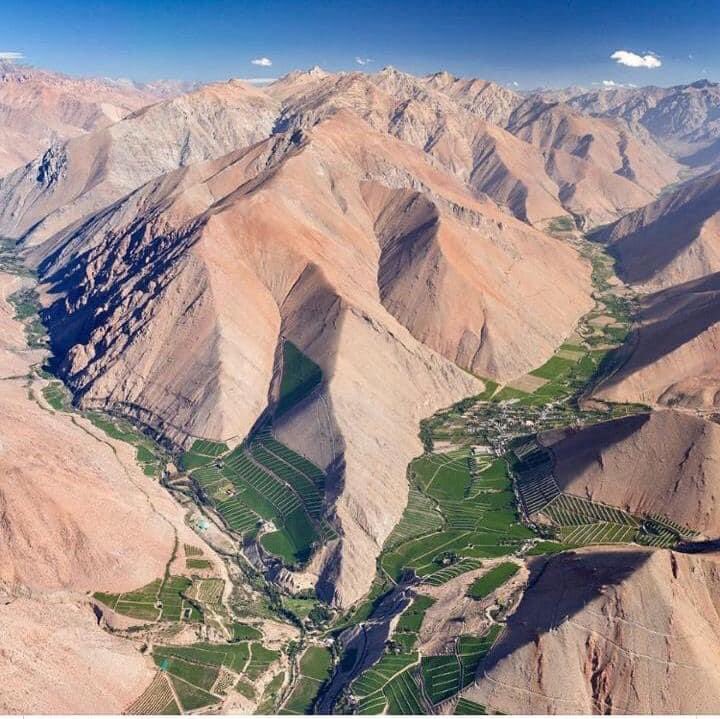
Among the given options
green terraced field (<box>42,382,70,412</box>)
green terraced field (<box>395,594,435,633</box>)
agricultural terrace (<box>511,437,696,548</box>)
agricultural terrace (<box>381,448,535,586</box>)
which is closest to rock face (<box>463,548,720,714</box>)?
green terraced field (<box>395,594,435,633</box>)

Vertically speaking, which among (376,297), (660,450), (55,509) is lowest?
(55,509)

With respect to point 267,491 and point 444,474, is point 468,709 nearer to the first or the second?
point 267,491

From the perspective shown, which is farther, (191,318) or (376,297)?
(376,297)

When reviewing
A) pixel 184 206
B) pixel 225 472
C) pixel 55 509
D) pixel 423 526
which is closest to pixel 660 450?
pixel 423 526

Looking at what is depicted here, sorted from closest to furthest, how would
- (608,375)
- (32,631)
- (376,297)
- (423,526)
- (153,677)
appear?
(32,631) < (153,677) < (423,526) < (608,375) < (376,297)

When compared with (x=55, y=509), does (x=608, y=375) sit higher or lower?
higher

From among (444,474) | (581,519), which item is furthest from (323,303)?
(581,519)

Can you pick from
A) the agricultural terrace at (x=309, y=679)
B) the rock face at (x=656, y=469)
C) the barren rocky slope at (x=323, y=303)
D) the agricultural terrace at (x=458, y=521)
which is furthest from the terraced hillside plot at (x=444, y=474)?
the agricultural terrace at (x=309, y=679)

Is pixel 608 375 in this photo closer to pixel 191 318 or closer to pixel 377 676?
pixel 191 318
